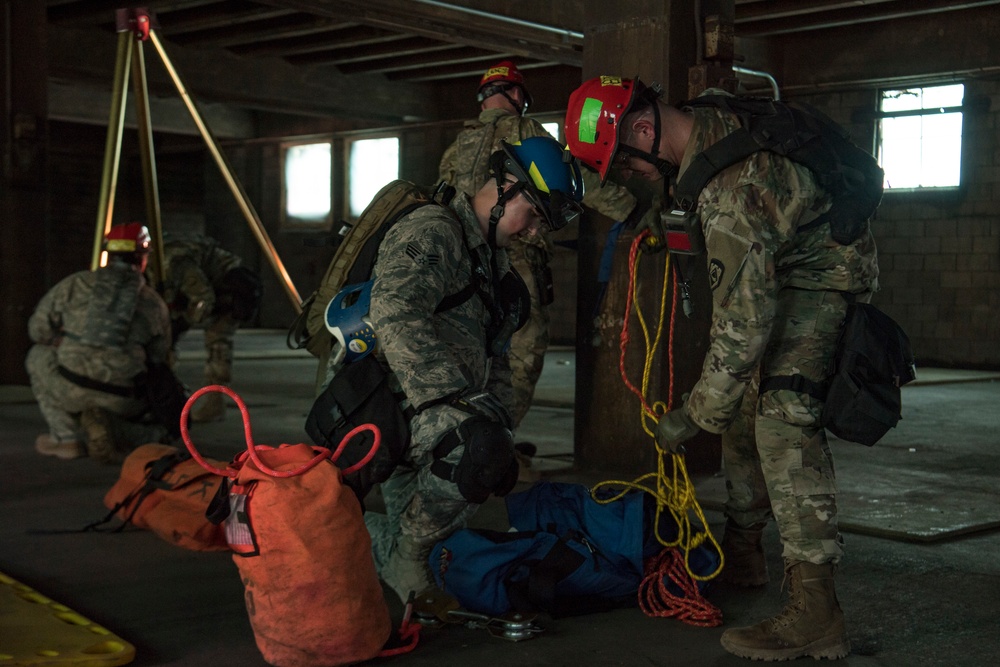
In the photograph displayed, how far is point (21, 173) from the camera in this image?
11062 mm

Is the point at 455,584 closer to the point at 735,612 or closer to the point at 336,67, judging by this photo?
the point at 735,612

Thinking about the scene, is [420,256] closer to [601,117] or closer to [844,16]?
[601,117]

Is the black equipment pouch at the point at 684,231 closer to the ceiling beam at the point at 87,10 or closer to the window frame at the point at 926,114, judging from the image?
the ceiling beam at the point at 87,10

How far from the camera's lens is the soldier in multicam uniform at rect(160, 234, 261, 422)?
8477mm

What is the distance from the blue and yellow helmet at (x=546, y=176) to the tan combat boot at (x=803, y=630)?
139 cm

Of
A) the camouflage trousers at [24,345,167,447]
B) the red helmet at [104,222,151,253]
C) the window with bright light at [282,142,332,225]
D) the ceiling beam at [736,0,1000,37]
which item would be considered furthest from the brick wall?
the camouflage trousers at [24,345,167,447]

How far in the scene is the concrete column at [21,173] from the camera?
432 inches

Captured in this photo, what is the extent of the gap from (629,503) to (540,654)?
79cm

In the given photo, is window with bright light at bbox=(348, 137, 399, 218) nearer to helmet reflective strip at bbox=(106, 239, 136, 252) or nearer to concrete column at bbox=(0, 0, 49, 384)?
concrete column at bbox=(0, 0, 49, 384)

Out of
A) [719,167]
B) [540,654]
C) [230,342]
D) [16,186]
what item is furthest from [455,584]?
[16,186]

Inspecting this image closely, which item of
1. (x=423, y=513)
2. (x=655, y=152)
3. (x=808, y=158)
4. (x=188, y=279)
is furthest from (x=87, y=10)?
(x=808, y=158)

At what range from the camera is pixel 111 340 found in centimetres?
656

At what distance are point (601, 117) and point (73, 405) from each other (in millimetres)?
4402

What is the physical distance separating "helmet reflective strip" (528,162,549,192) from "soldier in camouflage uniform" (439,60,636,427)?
164 centimetres
